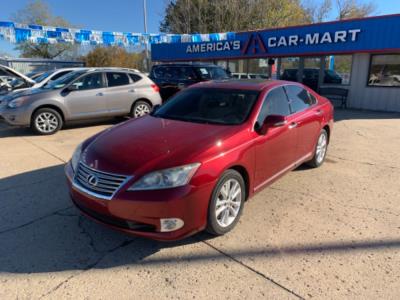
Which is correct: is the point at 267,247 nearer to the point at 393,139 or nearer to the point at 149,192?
the point at 149,192

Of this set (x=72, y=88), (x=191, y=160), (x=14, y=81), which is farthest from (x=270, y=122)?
(x=14, y=81)

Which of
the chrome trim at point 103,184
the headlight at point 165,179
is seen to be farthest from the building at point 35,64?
the headlight at point 165,179

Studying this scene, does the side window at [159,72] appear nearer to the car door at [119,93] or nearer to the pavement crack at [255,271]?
the car door at [119,93]

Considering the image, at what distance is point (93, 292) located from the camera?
2529 mm

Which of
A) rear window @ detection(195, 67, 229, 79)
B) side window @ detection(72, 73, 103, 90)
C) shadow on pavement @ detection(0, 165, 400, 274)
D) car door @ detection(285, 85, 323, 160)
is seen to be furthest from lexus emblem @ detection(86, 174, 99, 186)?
rear window @ detection(195, 67, 229, 79)

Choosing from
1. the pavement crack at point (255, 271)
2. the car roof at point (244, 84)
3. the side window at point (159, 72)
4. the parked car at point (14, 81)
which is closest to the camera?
the pavement crack at point (255, 271)

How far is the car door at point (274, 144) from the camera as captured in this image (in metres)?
3.69

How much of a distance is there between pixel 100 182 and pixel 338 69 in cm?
1453

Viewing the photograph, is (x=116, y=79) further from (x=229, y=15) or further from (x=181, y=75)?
(x=229, y=15)

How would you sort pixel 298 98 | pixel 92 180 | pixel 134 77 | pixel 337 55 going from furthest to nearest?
pixel 337 55 < pixel 134 77 < pixel 298 98 < pixel 92 180

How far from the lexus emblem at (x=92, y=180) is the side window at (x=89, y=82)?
5.99 m

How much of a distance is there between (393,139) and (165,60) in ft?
56.2

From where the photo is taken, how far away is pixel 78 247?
122 inches

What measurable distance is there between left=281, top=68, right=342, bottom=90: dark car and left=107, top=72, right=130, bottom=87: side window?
9976 mm
